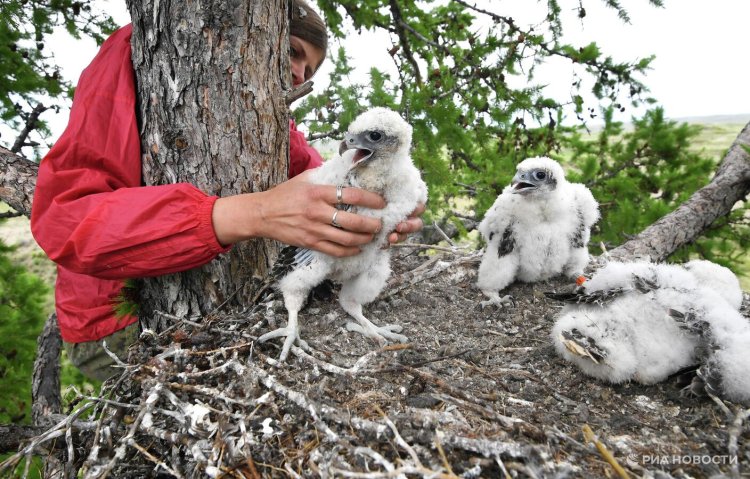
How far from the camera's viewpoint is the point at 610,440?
148cm

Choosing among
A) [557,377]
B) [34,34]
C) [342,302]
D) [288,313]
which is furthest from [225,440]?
[34,34]

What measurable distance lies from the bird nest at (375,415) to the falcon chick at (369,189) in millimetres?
130

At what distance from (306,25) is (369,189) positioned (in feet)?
5.56

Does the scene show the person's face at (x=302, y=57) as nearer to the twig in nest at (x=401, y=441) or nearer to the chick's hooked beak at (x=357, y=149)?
the chick's hooked beak at (x=357, y=149)

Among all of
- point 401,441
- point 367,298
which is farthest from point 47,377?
point 401,441

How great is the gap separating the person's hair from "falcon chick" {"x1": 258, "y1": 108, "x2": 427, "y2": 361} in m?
1.39

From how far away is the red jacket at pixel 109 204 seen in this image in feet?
5.97

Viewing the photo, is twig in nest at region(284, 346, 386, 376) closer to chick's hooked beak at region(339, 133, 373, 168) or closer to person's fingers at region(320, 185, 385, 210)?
person's fingers at region(320, 185, 385, 210)

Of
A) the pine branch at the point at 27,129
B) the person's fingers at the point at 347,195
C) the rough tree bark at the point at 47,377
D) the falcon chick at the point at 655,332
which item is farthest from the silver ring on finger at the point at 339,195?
the rough tree bark at the point at 47,377

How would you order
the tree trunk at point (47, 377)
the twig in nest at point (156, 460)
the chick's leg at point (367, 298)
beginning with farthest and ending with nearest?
1. the tree trunk at point (47, 377)
2. the chick's leg at point (367, 298)
3. the twig in nest at point (156, 460)

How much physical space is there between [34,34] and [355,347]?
396 centimetres

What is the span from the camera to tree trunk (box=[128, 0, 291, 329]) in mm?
2025

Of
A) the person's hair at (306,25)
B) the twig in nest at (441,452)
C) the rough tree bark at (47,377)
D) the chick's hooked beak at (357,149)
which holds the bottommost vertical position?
the rough tree bark at (47,377)

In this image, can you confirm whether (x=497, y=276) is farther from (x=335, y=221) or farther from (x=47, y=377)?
(x=47, y=377)
